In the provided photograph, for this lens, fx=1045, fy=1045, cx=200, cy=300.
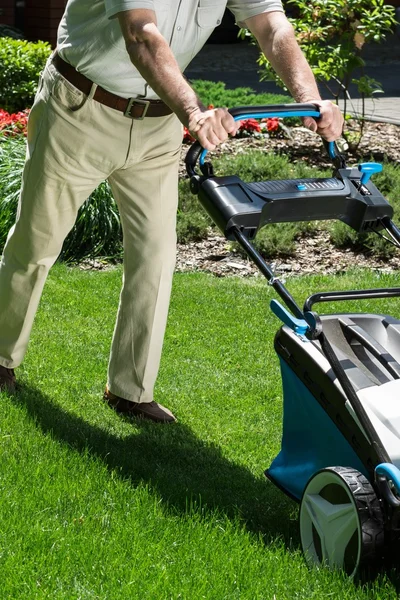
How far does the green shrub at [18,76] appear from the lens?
9156 mm

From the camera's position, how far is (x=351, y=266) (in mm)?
6172

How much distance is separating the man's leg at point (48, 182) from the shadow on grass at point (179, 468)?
17.3 inches

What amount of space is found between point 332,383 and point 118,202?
4.54ft

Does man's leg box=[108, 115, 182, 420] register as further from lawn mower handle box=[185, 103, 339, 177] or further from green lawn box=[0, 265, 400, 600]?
lawn mower handle box=[185, 103, 339, 177]

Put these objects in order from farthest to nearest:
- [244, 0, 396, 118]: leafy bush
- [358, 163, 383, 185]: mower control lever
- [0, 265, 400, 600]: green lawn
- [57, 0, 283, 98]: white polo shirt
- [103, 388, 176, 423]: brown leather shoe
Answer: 1. [244, 0, 396, 118]: leafy bush
2. [103, 388, 176, 423]: brown leather shoe
3. [57, 0, 283, 98]: white polo shirt
4. [358, 163, 383, 185]: mower control lever
5. [0, 265, 400, 600]: green lawn

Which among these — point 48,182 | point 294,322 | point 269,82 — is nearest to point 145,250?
point 48,182

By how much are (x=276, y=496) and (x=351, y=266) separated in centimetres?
297

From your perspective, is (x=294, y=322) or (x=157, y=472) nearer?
(x=294, y=322)

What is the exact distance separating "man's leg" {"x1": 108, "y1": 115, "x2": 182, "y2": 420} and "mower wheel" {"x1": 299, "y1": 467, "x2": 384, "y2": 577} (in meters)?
1.29

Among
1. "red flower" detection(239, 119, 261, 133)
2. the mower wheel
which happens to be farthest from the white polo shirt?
"red flower" detection(239, 119, 261, 133)

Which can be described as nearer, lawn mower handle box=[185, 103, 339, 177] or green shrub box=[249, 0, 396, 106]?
lawn mower handle box=[185, 103, 339, 177]

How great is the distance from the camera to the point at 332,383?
2.80 meters

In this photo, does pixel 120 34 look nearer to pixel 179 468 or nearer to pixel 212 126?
pixel 212 126

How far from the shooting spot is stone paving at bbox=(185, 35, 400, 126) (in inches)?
459
